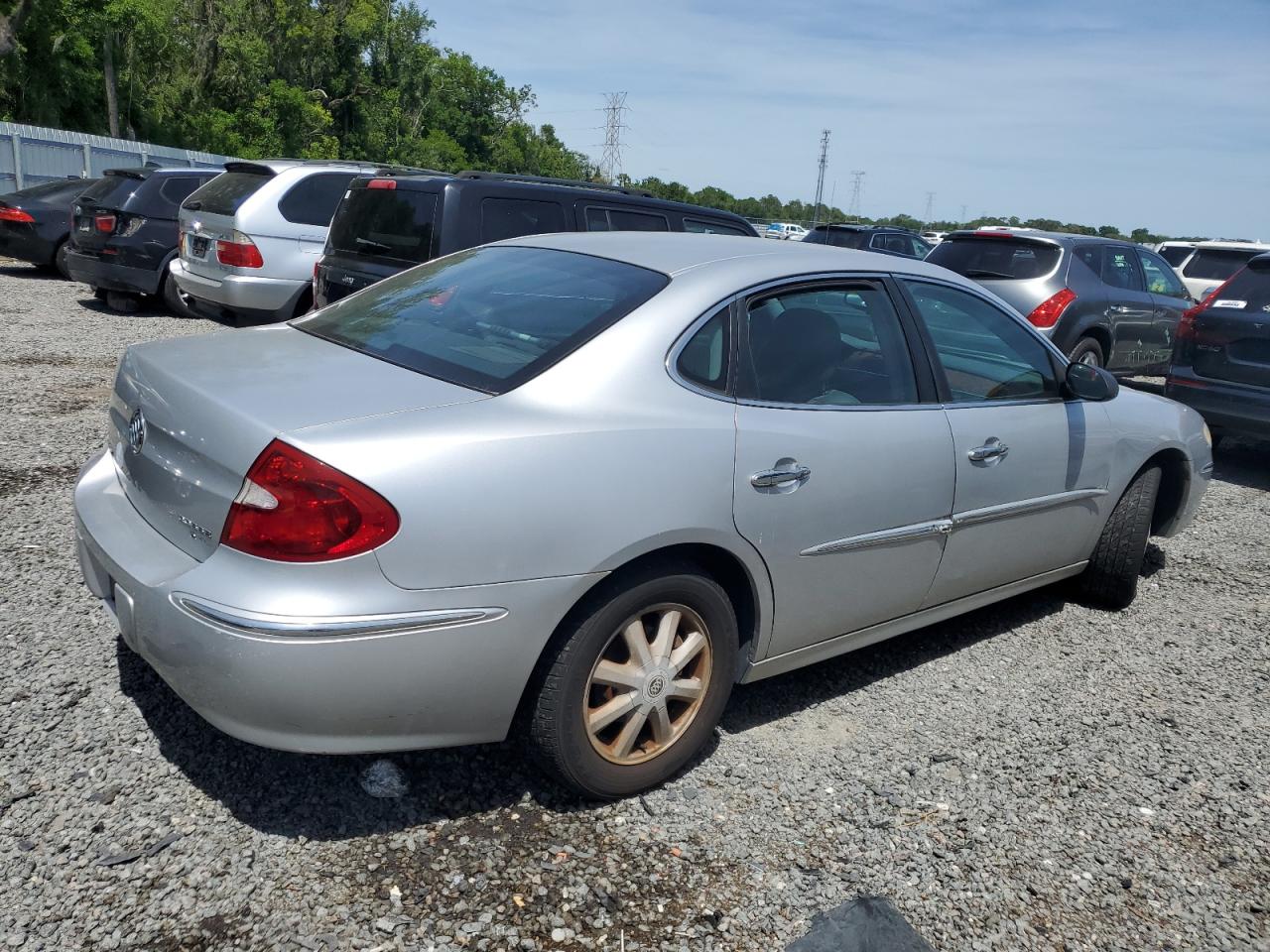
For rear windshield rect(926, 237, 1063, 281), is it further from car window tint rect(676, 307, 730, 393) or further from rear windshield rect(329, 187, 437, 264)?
car window tint rect(676, 307, 730, 393)

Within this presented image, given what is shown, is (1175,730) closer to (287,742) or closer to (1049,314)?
(287,742)

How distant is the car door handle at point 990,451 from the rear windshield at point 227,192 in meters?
7.55

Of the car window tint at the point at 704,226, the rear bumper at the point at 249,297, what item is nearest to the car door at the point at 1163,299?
the car window tint at the point at 704,226

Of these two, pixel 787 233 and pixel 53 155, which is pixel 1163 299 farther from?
pixel 787 233

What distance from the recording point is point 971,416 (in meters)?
3.91

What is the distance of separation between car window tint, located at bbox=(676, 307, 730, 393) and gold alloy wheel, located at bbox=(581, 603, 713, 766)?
0.67 metres

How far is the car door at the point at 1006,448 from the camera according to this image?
12.8 ft

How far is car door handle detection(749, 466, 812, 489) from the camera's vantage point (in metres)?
3.13

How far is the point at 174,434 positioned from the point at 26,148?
21493 millimetres

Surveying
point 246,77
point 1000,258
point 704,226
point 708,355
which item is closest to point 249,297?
point 704,226

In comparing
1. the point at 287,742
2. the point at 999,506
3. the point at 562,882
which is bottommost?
the point at 562,882

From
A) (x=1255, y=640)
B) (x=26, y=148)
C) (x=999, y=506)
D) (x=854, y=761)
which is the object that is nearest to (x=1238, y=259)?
(x=1255, y=640)

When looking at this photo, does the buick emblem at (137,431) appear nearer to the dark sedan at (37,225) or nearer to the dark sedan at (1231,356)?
the dark sedan at (1231,356)

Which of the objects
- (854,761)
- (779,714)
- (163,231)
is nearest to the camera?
(854,761)
